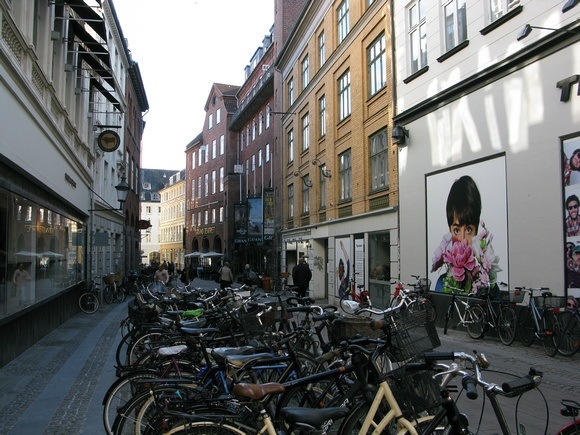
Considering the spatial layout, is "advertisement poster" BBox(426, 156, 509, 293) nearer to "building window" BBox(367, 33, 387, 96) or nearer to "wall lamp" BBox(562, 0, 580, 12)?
"wall lamp" BBox(562, 0, 580, 12)

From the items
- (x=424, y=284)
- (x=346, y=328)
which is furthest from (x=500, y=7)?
(x=346, y=328)

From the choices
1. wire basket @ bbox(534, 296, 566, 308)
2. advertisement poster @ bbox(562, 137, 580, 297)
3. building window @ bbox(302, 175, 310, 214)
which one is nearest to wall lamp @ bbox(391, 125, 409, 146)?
advertisement poster @ bbox(562, 137, 580, 297)

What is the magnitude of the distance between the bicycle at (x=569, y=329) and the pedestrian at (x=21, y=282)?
29.3ft

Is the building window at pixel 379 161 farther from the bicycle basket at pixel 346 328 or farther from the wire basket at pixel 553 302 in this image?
the bicycle basket at pixel 346 328

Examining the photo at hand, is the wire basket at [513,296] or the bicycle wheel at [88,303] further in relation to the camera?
the bicycle wheel at [88,303]

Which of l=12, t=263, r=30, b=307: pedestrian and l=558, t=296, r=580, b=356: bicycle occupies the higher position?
l=12, t=263, r=30, b=307: pedestrian

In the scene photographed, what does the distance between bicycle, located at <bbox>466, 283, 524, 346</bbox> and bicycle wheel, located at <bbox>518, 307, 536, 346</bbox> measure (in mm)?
161

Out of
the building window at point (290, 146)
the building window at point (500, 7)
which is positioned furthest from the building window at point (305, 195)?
the building window at point (500, 7)

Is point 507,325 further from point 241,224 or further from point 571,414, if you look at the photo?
point 241,224

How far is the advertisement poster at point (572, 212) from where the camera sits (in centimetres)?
852

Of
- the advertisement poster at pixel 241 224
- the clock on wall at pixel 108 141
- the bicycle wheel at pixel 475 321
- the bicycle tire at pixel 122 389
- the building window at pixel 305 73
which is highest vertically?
the building window at pixel 305 73

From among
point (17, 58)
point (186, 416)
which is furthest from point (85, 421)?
point (17, 58)

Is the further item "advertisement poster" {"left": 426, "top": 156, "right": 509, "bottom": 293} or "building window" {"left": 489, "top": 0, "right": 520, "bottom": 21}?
"advertisement poster" {"left": 426, "top": 156, "right": 509, "bottom": 293}

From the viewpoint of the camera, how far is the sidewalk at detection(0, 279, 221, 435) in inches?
201
